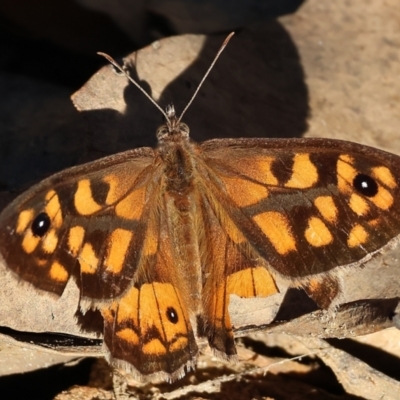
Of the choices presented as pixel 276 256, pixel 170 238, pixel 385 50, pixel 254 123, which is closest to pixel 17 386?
pixel 170 238

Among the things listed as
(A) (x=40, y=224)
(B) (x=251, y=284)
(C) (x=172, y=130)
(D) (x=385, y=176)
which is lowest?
(B) (x=251, y=284)

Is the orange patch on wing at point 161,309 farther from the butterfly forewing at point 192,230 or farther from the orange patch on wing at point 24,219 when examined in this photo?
the orange patch on wing at point 24,219

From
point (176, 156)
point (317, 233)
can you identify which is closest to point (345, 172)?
point (317, 233)

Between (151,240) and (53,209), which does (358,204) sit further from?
(53,209)

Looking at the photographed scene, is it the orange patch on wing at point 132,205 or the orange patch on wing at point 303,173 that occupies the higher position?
the orange patch on wing at point 303,173

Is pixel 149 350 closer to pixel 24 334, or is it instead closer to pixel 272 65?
pixel 24 334

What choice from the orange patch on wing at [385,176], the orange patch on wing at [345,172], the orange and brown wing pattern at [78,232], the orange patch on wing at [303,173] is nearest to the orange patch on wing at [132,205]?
the orange and brown wing pattern at [78,232]

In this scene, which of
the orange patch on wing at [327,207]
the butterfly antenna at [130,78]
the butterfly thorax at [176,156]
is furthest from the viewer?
the butterfly antenna at [130,78]

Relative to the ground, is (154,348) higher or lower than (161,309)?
lower
